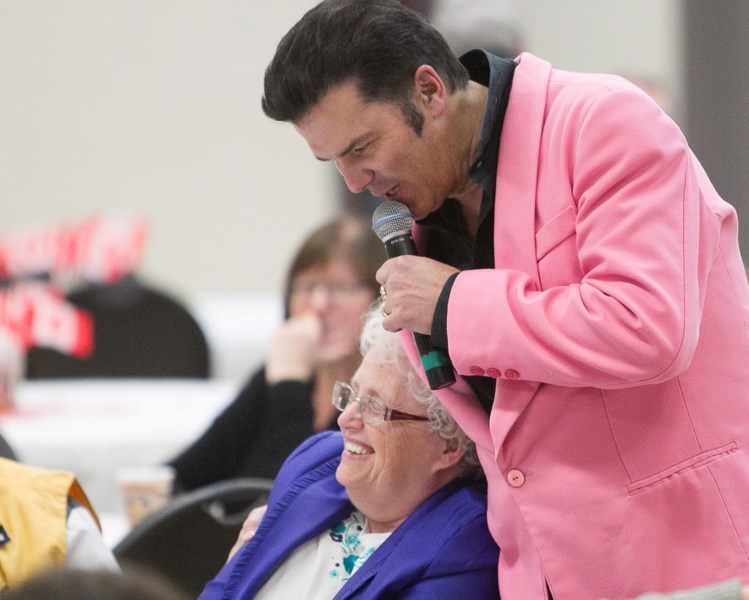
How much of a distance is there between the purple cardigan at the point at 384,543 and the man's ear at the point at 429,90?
767mm

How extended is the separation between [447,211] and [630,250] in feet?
1.37

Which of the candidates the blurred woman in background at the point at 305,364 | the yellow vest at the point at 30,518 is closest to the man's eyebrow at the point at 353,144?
the yellow vest at the point at 30,518

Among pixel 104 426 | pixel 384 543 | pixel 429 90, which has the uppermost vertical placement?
pixel 429 90

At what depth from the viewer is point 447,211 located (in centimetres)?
191

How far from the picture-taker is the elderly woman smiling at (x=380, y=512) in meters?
2.06

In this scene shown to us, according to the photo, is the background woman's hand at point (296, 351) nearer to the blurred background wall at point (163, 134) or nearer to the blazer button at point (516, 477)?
the blazer button at point (516, 477)

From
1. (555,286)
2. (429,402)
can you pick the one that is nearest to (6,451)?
(429,402)

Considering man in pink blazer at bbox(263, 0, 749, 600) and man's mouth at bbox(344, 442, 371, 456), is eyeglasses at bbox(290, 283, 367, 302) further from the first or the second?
man in pink blazer at bbox(263, 0, 749, 600)

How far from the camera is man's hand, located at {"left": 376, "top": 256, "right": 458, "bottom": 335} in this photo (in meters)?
1.68

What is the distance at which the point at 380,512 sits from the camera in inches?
88.0

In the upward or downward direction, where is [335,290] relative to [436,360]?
downward

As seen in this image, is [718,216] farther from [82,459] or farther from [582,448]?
[82,459]

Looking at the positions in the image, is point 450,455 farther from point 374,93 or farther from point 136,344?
point 136,344

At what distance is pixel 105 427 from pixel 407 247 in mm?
2539
